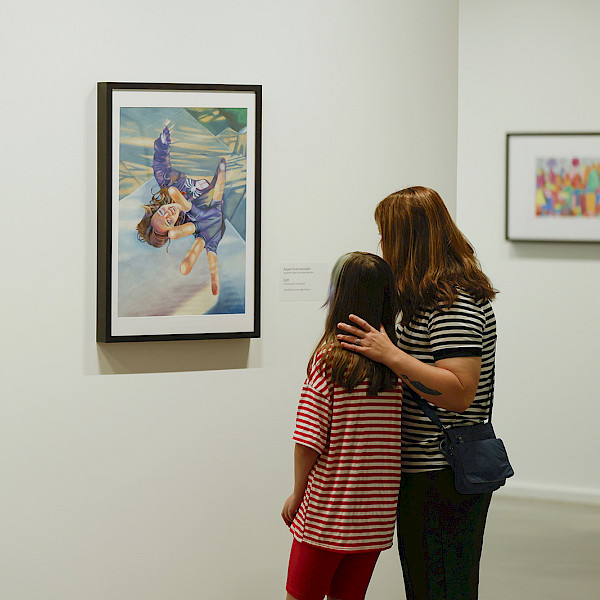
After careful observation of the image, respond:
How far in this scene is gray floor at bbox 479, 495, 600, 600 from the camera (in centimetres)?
A: 328

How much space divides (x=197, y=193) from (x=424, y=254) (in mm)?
767

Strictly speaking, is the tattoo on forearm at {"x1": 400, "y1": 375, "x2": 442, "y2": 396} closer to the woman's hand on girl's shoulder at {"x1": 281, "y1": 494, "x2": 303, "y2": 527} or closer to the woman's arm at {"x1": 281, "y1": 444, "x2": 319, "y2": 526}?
the woman's arm at {"x1": 281, "y1": 444, "x2": 319, "y2": 526}

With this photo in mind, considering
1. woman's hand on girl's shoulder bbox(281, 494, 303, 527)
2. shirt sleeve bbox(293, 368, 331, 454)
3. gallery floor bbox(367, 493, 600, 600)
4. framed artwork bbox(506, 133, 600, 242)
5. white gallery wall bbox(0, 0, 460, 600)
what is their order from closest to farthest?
shirt sleeve bbox(293, 368, 331, 454) < woman's hand on girl's shoulder bbox(281, 494, 303, 527) < white gallery wall bbox(0, 0, 460, 600) < gallery floor bbox(367, 493, 600, 600) < framed artwork bbox(506, 133, 600, 242)

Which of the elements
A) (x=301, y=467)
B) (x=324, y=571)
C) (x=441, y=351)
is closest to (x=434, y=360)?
(x=441, y=351)

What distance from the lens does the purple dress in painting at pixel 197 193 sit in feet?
7.39

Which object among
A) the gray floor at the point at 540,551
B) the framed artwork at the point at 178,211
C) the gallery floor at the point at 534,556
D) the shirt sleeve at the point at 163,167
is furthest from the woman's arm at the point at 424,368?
the gray floor at the point at 540,551

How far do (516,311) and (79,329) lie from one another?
9.14ft

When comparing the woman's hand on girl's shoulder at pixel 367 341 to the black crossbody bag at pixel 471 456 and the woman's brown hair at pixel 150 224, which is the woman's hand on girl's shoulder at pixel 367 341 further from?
the woman's brown hair at pixel 150 224

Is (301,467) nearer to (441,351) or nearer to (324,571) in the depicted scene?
(324,571)

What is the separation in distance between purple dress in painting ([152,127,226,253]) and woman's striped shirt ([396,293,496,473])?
0.70 metres

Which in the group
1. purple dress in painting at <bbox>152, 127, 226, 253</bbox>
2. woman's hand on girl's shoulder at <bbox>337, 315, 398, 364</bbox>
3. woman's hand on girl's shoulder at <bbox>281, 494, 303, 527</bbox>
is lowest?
woman's hand on girl's shoulder at <bbox>281, 494, 303, 527</bbox>

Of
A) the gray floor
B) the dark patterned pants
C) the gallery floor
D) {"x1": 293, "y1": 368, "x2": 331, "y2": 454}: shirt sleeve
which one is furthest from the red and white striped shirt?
the gray floor

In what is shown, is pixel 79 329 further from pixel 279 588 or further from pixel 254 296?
pixel 279 588

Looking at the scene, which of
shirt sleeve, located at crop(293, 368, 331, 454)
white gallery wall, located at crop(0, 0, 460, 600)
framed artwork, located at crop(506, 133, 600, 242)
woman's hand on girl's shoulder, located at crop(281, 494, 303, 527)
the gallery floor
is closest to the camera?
shirt sleeve, located at crop(293, 368, 331, 454)
